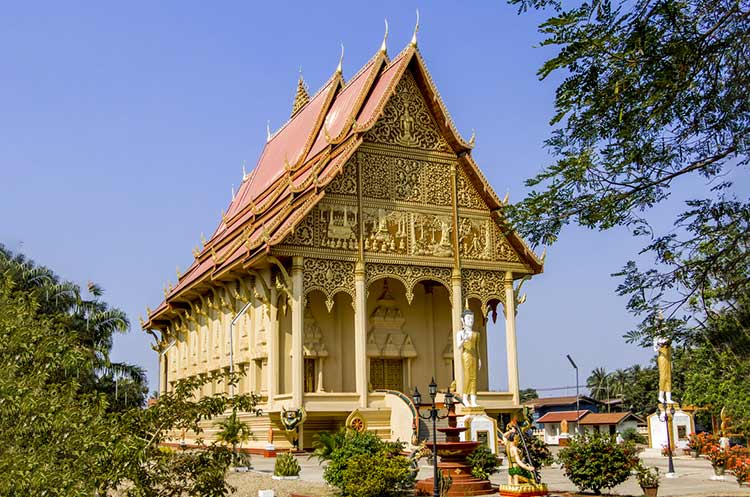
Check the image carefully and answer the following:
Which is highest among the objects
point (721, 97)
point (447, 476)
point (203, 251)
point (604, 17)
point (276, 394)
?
point (203, 251)

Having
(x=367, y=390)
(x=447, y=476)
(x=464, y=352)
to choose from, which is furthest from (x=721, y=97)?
(x=367, y=390)

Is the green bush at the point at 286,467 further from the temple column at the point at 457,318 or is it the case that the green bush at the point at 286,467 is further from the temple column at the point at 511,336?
the temple column at the point at 511,336

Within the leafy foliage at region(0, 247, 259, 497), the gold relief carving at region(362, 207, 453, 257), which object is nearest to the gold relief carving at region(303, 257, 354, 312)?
the gold relief carving at region(362, 207, 453, 257)

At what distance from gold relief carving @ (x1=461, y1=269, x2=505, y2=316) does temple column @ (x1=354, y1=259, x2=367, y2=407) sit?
333cm

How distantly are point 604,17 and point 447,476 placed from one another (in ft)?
28.5

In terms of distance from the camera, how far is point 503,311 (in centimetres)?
2541

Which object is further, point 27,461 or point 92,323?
point 92,323

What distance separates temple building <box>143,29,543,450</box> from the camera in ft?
73.8

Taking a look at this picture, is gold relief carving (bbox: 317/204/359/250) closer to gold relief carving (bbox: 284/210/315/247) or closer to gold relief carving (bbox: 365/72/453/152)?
gold relief carving (bbox: 284/210/315/247)

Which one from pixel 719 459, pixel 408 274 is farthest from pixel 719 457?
pixel 408 274

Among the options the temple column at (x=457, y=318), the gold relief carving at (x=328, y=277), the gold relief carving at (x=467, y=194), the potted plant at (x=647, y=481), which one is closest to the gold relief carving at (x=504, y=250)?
the gold relief carving at (x=467, y=194)

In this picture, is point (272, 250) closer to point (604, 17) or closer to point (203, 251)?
point (203, 251)

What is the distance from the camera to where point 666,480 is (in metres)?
15.5

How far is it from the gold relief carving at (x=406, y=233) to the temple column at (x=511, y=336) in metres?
2.16
